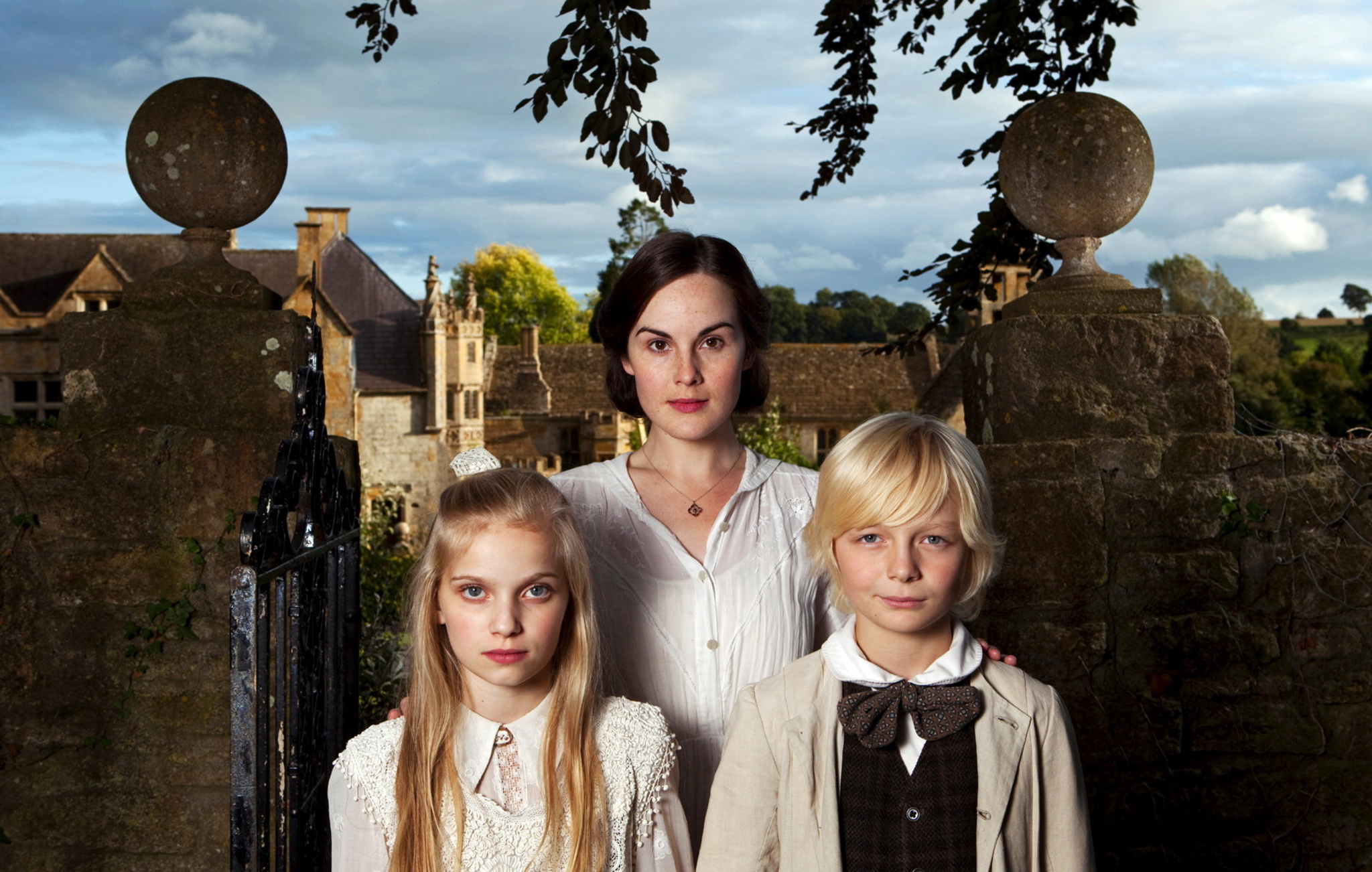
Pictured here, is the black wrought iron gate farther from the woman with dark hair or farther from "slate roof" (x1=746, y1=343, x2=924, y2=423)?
"slate roof" (x1=746, y1=343, x2=924, y2=423)

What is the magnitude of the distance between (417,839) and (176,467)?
1612 millimetres

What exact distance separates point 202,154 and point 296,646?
1670 millimetres

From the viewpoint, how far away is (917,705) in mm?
1892

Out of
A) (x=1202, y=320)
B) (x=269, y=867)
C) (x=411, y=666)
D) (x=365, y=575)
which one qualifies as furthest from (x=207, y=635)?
(x=365, y=575)

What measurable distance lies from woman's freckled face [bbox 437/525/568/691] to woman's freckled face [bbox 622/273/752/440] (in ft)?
1.37

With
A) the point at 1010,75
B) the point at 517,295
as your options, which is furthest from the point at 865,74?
the point at 517,295

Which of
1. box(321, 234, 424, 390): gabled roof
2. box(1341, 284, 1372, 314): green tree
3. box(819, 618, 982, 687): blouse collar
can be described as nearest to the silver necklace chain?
box(819, 618, 982, 687): blouse collar

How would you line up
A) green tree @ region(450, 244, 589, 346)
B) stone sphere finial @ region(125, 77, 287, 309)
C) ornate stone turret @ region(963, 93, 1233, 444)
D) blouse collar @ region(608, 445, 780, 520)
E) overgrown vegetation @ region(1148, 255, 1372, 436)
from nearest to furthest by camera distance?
blouse collar @ region(608, 445, 780, 520), stone sphere finial @ region(125, 77, 287, 309), ornate stone turret @ region(963, 93, 1233, 444), overgrown vegetation @ region(1148, 255, 1372, 436), green tree @ region(450, 244, 589, 346)

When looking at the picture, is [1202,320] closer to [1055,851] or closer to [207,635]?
[1055,851]

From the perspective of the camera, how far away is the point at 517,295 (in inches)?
2255

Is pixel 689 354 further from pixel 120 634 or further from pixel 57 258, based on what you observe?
pixel 57 258

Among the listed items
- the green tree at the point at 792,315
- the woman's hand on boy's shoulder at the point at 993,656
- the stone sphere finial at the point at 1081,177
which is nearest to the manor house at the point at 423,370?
the green tree at the point at 792,315

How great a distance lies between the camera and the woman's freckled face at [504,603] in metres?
1.91

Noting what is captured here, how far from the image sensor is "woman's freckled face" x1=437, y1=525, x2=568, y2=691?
6.27ft
